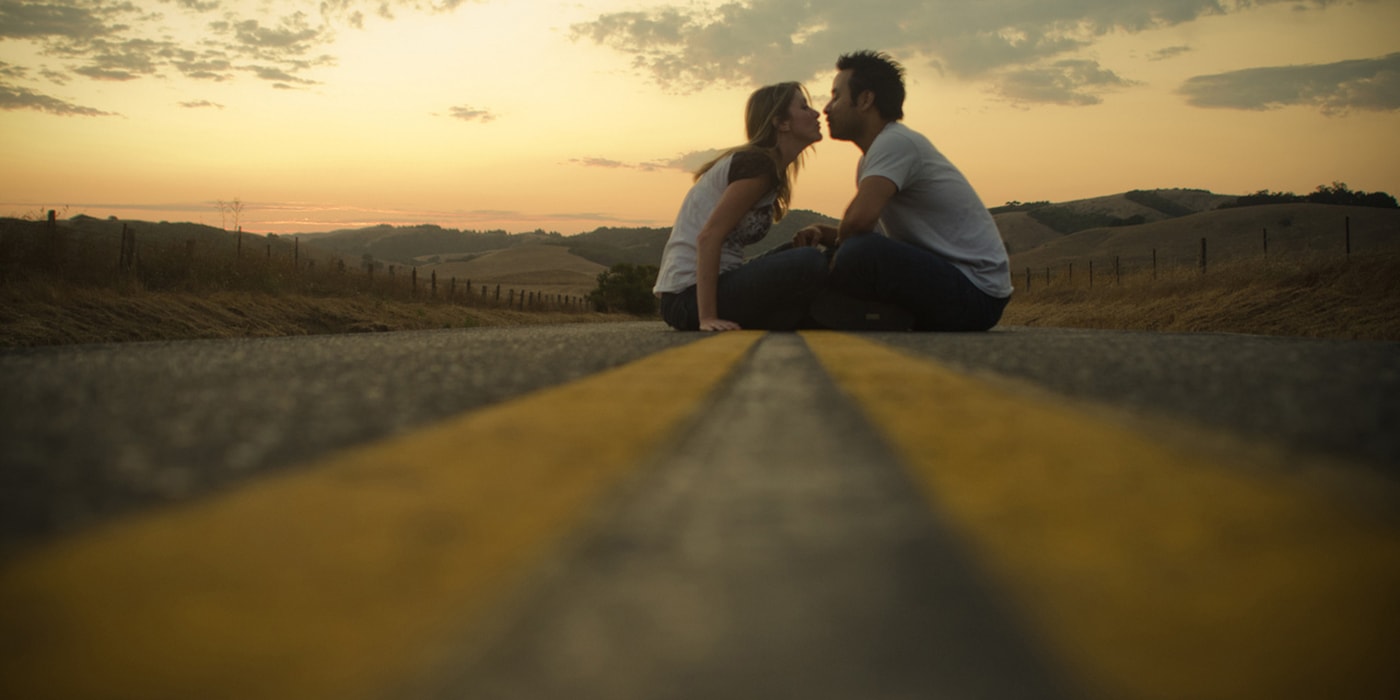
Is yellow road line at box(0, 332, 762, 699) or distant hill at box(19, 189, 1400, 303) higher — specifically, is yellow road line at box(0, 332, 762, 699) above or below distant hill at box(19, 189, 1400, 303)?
below

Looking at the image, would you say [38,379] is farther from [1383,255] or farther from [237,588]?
[1383,255]

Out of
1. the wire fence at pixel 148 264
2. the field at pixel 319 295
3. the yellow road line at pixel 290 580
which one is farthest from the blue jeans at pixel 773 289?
the wire fence at pixel 148 264

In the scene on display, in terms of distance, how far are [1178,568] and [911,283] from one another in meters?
5.20

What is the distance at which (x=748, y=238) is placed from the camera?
6.88 m

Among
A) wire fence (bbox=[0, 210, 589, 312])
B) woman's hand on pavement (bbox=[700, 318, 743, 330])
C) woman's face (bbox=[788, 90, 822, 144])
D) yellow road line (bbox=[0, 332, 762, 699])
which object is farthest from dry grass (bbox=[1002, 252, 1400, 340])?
wire fence (bbox=[0, 210, 589, 312])

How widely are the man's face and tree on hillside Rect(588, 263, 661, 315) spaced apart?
5186cm

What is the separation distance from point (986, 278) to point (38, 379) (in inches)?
211

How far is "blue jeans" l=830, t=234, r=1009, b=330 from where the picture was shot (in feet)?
18.4

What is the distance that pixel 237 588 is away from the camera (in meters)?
0.59

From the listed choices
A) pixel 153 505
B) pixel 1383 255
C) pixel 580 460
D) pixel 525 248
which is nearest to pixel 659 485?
pixel 580 460

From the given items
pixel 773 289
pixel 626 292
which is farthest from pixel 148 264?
pixel 626 292

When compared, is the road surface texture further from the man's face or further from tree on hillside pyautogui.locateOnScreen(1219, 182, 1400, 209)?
tree on hillside pyautogui.locateOnScreen(1219, 182, 1400, 209)

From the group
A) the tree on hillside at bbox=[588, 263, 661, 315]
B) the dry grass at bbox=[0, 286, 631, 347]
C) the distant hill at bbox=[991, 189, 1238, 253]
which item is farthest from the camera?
the distant hill at bbox=[991, 189, 1238, 253]

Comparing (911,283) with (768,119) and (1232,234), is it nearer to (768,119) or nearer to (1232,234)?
(768,119)
